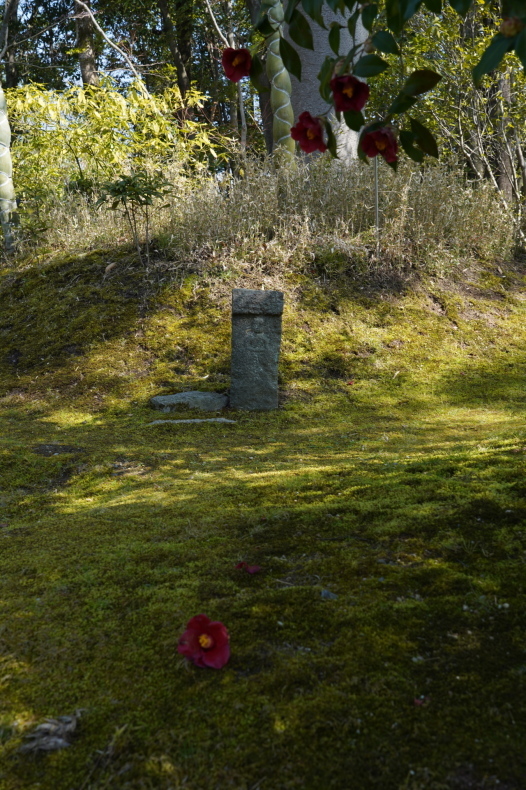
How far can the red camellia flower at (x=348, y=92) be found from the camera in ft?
5.16

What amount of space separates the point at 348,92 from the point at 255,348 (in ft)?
15.7

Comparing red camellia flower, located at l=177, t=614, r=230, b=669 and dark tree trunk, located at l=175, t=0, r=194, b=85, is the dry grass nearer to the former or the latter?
red camellia flower, located at l=177, t=614, r=230, b=669

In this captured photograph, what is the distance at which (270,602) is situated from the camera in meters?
1.96

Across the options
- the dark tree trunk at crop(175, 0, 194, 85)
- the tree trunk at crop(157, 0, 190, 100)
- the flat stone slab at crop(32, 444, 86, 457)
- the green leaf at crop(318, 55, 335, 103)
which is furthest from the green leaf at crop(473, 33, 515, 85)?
the tree trunk at crop(157, 0, 190, 100)

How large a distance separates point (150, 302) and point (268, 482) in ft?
15.7

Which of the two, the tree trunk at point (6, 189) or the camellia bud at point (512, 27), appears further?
the tree trunk at point (6, 189)

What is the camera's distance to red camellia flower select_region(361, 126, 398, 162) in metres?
1.69

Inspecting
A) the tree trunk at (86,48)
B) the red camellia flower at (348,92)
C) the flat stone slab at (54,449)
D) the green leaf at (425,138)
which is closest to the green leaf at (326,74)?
the red camellia flower at (348,92)

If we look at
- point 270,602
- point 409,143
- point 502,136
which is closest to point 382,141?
point 409,143

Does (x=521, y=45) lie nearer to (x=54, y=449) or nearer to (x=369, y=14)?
(x=369, y=14)

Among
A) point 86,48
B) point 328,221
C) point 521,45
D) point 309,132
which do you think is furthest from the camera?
point 86,48

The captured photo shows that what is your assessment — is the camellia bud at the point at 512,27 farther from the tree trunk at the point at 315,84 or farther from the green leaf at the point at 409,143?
the tree trunk at the point at 315,84

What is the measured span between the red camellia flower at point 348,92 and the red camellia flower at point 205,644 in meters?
1.36

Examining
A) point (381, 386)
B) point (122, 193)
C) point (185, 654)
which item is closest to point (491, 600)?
point (185, 654)
